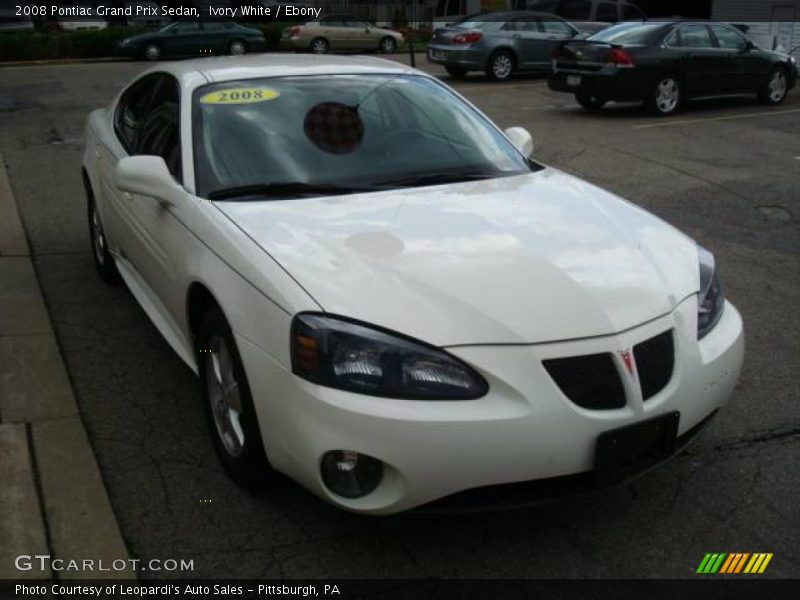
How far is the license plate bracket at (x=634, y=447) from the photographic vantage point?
2.93 meters

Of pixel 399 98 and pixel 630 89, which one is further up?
pixel 399 98

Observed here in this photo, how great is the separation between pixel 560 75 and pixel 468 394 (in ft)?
39.9

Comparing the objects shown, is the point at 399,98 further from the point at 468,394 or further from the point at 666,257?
the point at 468,394

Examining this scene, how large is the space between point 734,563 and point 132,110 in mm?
4023

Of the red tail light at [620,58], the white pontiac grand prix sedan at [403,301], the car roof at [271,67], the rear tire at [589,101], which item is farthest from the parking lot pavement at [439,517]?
the rear tire at [589,101]

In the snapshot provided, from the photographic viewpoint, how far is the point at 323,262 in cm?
324

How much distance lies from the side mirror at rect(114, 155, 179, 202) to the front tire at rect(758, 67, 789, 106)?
13.1 meters

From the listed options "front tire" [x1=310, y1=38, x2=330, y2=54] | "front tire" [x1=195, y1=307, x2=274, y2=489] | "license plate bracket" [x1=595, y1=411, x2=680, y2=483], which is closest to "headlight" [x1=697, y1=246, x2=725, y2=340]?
"license plate bracket" [x1=595, y1=411, x2=680, y2=483]

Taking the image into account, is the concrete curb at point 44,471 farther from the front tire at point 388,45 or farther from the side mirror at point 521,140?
the front tire at point 388,45

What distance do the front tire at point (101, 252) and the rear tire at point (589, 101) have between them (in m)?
9.40

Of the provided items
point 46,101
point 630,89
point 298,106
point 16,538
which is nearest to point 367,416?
point 16,538

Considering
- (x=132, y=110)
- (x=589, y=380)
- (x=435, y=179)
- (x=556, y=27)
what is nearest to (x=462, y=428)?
(x=589, y=380)

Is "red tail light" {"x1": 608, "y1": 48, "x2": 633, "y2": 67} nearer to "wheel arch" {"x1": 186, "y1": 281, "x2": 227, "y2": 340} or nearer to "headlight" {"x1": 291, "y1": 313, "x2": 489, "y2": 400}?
"wheel arch" {"x1": 186, "y1": 281, "x2": 227, "y2": 340}

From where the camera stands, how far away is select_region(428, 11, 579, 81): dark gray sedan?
18.6 metres
